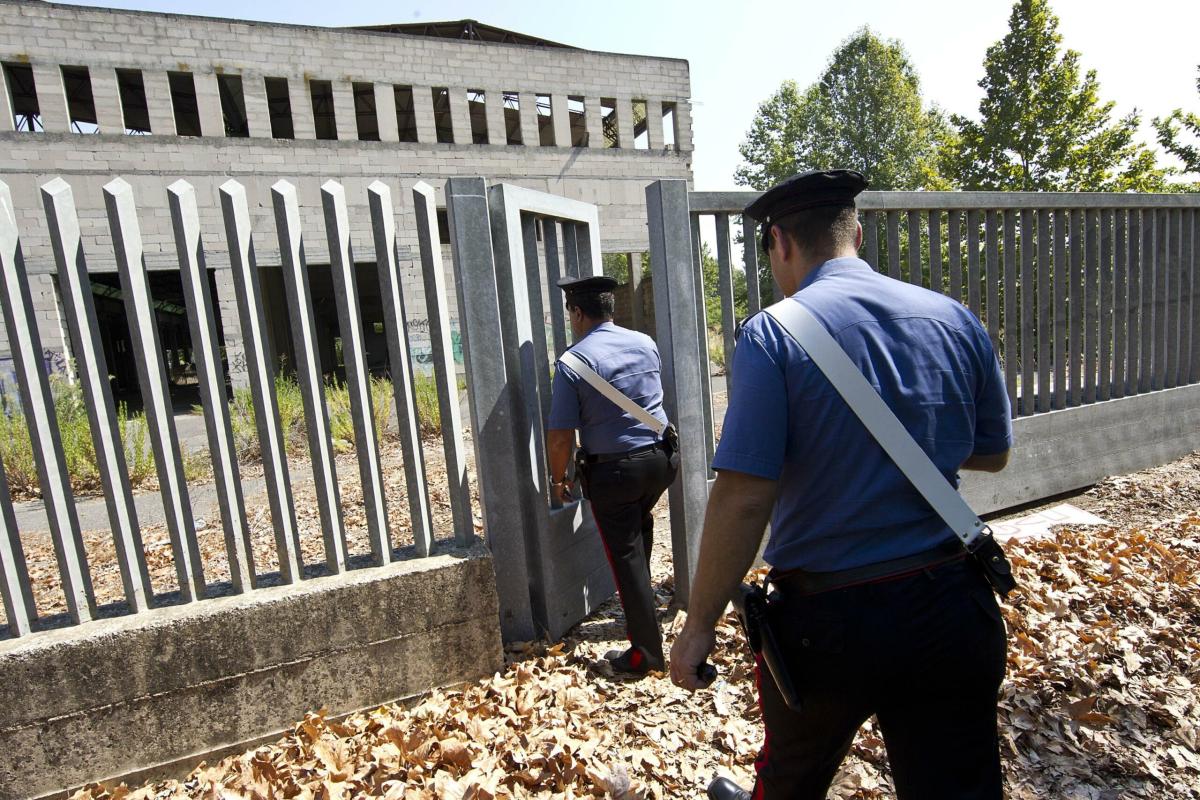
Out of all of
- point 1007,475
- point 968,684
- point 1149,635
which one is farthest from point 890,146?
point 968,684

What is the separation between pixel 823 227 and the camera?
74.5 inches

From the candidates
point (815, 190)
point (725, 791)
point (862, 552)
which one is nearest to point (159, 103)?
point (815, 190)

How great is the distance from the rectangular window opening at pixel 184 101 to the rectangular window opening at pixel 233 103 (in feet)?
2.76

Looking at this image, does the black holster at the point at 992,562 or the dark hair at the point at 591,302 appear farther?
the dark hair at the point at 591,302

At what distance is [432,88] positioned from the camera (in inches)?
891

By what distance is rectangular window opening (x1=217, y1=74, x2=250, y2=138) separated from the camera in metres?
20.5

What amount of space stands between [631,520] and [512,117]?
27.0m

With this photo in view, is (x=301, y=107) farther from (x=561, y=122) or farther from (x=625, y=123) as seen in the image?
(x=625, y=123)

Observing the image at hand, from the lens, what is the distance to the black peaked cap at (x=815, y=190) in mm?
1868

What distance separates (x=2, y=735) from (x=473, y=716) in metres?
1.82

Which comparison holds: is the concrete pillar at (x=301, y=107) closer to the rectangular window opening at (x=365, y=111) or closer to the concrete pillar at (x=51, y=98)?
→ the rectangular window opening at (x=365, y=111)

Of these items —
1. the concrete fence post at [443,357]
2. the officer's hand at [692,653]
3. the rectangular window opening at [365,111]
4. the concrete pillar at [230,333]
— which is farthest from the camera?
the rectangular window opening at [365,111]

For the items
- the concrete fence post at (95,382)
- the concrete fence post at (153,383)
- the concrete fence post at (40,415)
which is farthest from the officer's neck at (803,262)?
the concrete fence post at (40,415)

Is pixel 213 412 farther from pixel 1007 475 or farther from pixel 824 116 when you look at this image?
pixel 824 116
